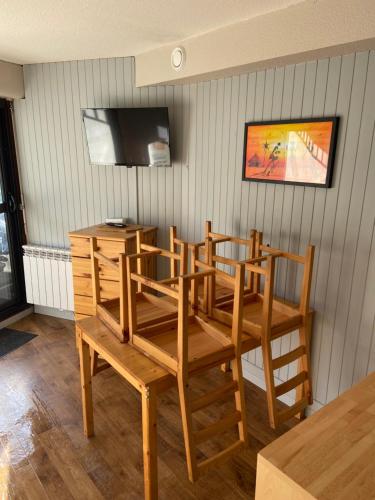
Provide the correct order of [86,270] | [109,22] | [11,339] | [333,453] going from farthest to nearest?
[11,339] → [86,270] → [109,22] → [333,453]

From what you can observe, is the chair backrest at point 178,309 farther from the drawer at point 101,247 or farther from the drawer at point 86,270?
the drawer at point 86,270

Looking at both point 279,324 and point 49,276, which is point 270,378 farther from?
point 49,276

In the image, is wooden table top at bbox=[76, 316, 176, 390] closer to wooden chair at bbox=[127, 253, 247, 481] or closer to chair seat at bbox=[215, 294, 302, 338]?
wooden chair at bbox=[127, 253, 247, 481]

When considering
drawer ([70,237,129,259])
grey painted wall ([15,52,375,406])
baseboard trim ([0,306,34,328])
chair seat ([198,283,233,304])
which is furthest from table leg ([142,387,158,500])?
baseboard trim ([0,306,34,328])

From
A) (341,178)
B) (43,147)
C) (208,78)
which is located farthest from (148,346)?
(43,147)

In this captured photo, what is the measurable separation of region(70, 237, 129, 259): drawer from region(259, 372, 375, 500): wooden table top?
2025 millimetres

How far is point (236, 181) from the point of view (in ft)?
8.93

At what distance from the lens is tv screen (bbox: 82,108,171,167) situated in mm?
2971

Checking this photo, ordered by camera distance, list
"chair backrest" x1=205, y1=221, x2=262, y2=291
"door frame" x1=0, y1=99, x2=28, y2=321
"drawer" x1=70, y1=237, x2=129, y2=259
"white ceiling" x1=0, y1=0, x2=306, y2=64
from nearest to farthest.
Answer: "white ceiling" x1=0, y1=0, x2=306, y2=64 → "chair backrest" x1=205, y1=221, x2=262, y2=291 → "drawer" x1=70, y1=237, x2=129, y2=259 → "door frame" x1=0, y1=99, x2=28, y2=321

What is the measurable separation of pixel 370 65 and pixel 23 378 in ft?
9.95

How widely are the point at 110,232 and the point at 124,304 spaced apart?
4.35 ft

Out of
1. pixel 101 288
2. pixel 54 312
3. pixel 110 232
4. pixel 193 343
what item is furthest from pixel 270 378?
pixel 54 312

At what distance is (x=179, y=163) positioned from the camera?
314 centimetres

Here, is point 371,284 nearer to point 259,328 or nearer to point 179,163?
point 259,328
